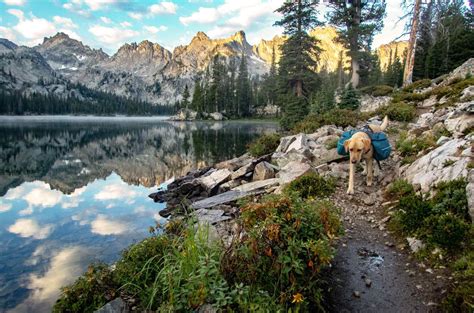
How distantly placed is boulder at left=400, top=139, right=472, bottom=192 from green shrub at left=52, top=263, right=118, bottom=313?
22.0ft

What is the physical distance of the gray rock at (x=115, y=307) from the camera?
A: 4.25 meters

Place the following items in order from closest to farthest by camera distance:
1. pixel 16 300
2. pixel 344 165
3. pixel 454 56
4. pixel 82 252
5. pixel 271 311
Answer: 1. pixel 271 311
2. pixel 16 300
3. pixel 82 252
4. pixel 344 165
5. pixel 454 56

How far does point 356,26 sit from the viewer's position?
30203 millimetres

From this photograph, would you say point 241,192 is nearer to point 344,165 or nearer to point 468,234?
point 344,165

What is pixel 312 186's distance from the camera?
29.3ft

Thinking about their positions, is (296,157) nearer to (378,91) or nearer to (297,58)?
(378,91)

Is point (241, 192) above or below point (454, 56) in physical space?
below

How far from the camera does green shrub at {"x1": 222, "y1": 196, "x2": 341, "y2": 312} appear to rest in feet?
13.0

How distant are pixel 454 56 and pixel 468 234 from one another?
38.6m

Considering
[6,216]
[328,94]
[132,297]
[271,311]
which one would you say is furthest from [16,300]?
[328,94]

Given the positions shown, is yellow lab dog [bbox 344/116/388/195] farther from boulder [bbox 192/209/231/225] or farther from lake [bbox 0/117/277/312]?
lake [bbox 0/117/277/312]

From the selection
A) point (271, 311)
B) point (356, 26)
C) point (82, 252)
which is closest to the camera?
point (271, 311)

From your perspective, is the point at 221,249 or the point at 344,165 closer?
the point at 221,249

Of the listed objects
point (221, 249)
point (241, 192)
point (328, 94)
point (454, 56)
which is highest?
point (454, 56)
